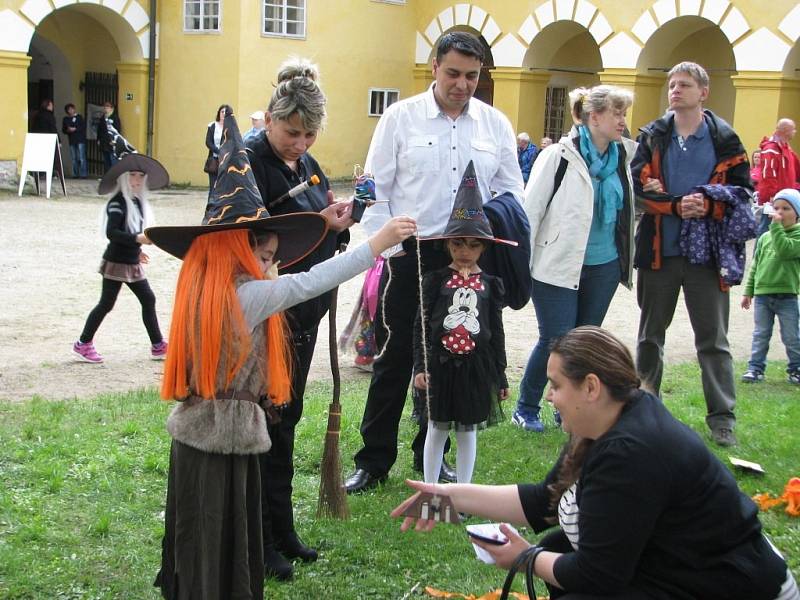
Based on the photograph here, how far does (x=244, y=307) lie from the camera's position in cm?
333

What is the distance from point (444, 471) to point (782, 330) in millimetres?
4353

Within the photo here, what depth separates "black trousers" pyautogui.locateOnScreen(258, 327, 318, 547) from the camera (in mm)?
4039

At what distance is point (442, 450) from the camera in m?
4.75

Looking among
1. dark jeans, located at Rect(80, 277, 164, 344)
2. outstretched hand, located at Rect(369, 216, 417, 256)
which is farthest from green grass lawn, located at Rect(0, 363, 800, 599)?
outstretched hand, located at Rect(369, 216, 417, 256)

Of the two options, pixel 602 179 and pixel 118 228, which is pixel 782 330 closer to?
pixel 602 179

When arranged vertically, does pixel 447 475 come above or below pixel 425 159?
below

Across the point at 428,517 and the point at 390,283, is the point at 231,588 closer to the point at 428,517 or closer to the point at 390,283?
the point at 428,517

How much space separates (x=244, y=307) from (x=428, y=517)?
898 millimetres

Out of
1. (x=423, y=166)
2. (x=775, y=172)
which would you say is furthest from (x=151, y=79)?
(x=423, y=166)

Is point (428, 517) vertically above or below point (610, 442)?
below

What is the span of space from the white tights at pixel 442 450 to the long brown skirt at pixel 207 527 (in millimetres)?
1360

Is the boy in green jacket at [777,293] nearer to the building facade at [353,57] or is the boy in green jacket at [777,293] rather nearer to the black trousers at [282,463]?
the black trousers at [282,463]

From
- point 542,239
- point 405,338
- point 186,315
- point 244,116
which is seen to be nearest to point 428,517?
point 186,315

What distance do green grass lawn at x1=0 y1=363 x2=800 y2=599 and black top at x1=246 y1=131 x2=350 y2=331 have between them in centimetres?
98
